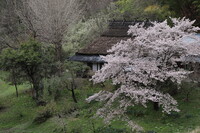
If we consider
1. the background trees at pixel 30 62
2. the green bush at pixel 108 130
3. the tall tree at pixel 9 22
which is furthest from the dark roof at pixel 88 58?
the tall tree at pixel 9 22

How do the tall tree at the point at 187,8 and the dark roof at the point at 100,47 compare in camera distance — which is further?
the dark roof at the point at 100,47

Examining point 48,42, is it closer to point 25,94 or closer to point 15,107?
point 25,94

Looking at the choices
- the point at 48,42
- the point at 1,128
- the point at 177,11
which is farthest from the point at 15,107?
the point at 177,11

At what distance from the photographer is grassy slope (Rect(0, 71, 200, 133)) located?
1154cm

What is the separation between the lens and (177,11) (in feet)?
76.7

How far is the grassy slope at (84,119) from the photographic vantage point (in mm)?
11542

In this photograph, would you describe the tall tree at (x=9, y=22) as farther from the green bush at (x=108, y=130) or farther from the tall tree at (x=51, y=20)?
the green bush at (x=108, y=130)

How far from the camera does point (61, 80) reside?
54.1ft

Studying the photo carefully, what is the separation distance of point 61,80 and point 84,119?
3756 mm

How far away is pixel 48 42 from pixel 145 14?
44.0ft

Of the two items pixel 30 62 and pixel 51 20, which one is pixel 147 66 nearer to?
pixel 30 62

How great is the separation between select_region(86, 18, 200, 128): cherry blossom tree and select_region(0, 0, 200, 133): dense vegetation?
1.12 metres

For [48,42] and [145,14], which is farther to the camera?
[145,14]

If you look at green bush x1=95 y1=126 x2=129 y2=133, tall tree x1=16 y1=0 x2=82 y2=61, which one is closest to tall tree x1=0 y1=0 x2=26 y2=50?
tall tree x1=16 y1=0 x2=82 y2=61
